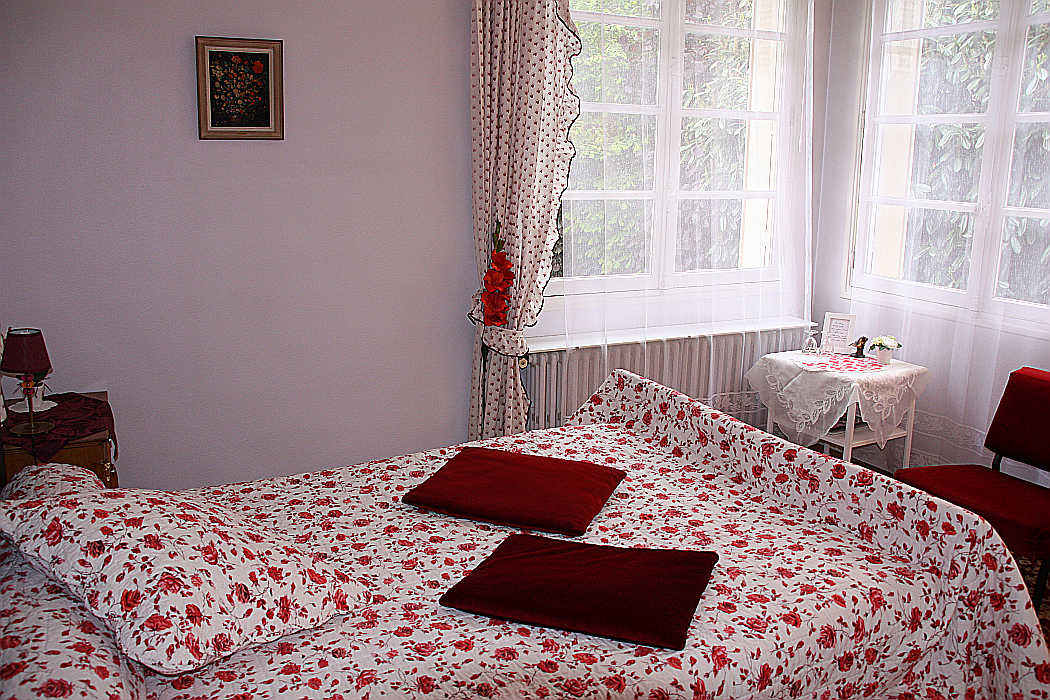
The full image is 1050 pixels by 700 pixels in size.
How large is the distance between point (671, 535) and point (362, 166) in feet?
6.62

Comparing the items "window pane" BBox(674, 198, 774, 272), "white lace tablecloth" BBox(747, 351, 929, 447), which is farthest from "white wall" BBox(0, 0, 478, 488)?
"white lace tablecloth" BBox(747, 351, 929, 447)

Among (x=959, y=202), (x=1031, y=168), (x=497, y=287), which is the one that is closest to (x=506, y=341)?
(x=497, y=287)

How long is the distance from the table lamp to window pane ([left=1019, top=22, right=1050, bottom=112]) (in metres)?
3.79

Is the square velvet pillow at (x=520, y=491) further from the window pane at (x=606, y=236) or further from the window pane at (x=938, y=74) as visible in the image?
the window pane at (x=938, y=74)

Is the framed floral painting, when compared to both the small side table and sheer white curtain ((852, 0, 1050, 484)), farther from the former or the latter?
sheer white curtain ((852, 0, 1050, 484))

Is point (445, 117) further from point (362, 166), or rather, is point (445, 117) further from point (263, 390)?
point (263, 390)

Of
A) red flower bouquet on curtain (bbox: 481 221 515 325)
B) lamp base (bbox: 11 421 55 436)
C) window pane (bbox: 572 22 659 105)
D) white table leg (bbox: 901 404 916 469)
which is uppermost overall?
window pane (bbox: 572 22 659 105)

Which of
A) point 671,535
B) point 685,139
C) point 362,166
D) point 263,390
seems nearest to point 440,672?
point 671,535

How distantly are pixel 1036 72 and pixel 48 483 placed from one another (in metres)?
3.77

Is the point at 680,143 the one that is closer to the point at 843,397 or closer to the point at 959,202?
the point at 959,202

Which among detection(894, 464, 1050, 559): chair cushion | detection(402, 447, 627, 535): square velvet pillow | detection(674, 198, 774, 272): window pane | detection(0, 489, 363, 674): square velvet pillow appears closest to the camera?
detection(0, 489, 363, 674): square velvet pillow

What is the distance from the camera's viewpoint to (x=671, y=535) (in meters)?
2.21

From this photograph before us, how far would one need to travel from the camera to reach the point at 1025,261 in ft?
11.6

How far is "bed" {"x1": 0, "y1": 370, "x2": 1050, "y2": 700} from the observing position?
1591 millimetres
